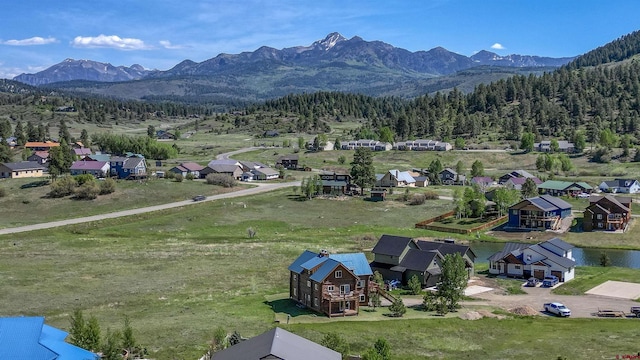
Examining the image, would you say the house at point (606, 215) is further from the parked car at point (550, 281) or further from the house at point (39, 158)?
the house at point (39, 158)

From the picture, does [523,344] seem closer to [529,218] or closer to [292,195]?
[529,218]

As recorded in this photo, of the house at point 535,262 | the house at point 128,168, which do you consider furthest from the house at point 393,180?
the house at point 535,262

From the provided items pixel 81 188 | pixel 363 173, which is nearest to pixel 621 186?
pixel 363 173

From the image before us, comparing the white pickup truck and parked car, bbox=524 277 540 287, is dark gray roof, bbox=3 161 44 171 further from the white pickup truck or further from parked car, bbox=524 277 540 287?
the white pickup truck

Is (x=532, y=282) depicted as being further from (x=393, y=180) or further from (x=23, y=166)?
(x=23, y=166)

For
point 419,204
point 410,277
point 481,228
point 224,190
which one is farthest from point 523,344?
point 224,190
